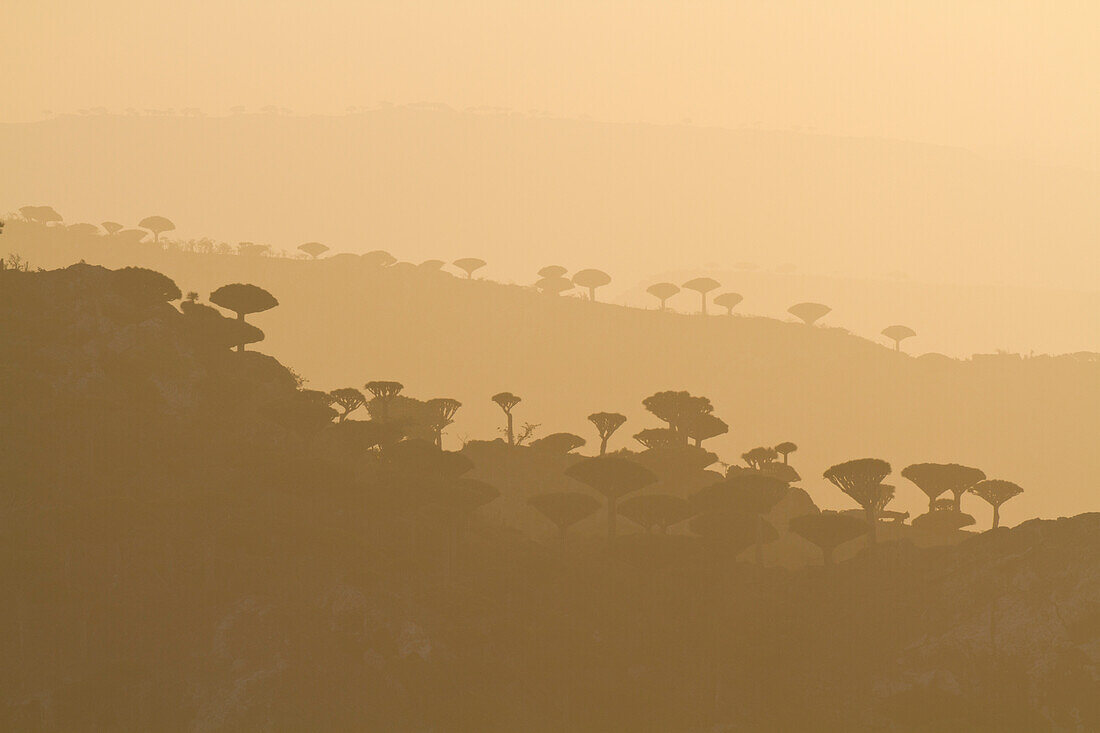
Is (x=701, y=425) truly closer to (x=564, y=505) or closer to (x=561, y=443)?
→ (x=561, y=443)

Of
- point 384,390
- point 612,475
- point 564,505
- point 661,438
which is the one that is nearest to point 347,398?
point 384,390

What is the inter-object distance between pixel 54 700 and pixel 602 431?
186 ft

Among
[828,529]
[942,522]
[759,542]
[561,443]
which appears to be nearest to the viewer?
[828,529]

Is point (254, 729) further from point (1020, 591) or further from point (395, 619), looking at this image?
point (1020, 591)

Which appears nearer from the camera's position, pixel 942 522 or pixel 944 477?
pixel 944 477

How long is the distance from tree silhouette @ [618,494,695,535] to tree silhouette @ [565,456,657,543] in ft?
4.00

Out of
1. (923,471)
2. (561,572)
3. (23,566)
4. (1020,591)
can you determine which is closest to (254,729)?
(23,566)

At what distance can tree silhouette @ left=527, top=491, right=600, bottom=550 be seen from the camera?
97.7 m

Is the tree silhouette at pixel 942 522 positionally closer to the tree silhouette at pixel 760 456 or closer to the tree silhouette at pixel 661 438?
the tree silhouette at pixel 760 456

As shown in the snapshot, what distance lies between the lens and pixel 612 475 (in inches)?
3905

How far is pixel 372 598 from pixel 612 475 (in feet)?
88.4

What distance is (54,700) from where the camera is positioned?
229 feet

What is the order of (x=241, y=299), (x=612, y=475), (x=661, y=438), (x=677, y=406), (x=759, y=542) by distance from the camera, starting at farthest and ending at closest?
(x=661, y=438)
(x=677, y=406)
(x=241, y=299)
(x=612, y=475)
(x=759, y=542)

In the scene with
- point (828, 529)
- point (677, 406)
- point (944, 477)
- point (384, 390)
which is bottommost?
point (828, 529)
